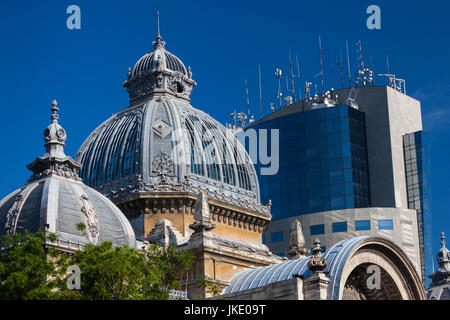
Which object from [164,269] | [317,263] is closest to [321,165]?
[164,269]

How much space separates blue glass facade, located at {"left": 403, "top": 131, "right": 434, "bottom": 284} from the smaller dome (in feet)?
275

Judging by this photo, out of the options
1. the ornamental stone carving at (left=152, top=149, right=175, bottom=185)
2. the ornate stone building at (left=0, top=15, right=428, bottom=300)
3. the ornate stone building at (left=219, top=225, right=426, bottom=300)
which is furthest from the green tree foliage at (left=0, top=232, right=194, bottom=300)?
the ornamental stone carving at (left=152, top=149, right=175, bottom=185)

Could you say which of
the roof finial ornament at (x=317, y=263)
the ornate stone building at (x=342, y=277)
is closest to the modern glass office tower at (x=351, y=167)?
the ornate stone building at (x=342, y=277)

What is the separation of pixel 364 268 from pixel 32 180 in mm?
25196

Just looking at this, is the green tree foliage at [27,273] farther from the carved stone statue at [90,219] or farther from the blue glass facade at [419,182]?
the blue glass facade at [419,182]

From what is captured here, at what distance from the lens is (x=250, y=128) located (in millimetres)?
159500

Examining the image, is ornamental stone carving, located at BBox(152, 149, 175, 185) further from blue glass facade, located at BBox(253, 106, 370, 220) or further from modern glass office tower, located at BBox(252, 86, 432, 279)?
blue glass facade, located at BBox(253, 106, 370, 220)

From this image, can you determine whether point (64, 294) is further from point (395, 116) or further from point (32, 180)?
point (395, 116)

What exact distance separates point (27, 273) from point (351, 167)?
98689mm

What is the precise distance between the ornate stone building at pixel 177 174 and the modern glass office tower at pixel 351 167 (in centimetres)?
5400

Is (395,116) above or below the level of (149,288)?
above
